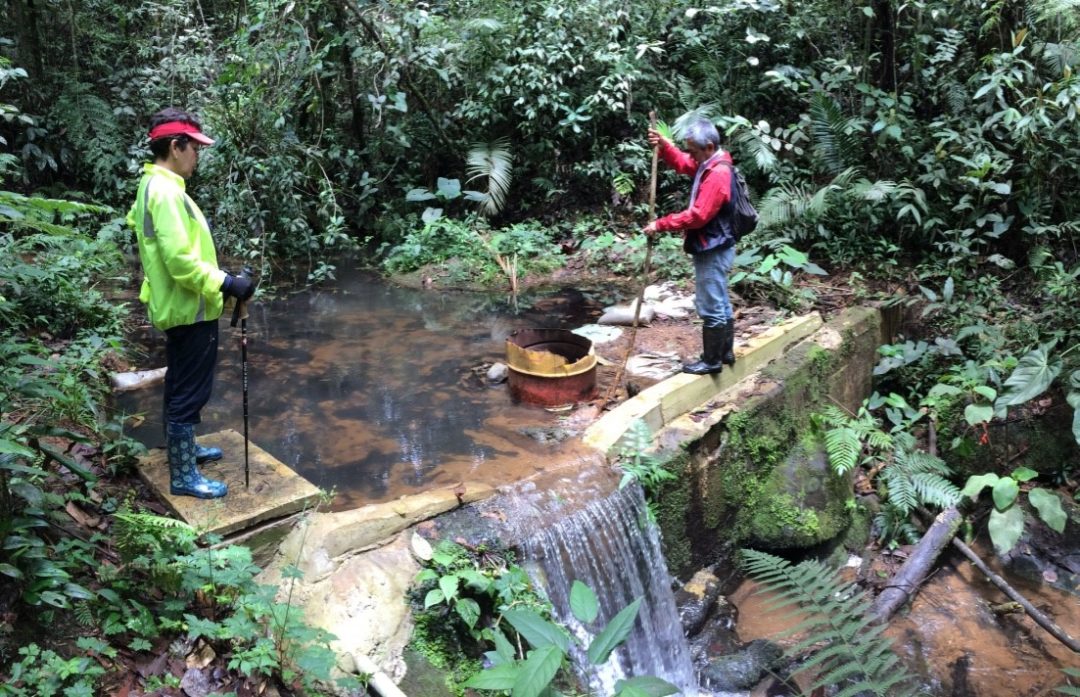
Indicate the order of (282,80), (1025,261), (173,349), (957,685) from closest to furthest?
(173,349), (957,685), (1025,261), (282,80)

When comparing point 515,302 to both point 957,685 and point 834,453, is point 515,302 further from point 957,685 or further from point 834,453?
point 957,685

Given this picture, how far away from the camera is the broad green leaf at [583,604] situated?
2814mm

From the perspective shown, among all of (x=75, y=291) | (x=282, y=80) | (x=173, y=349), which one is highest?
(x=282, y=80)

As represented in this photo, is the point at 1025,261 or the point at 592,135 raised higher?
the point at 592,135

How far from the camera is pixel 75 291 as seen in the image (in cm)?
653

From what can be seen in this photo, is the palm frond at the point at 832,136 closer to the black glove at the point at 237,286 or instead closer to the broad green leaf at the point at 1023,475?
the broad green leaf at the point at 1023,475

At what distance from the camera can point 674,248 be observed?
368 inches

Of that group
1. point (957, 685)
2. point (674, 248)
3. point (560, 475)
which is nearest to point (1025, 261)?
point (674, 248)

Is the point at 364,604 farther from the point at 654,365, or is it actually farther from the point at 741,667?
the point at 654,365

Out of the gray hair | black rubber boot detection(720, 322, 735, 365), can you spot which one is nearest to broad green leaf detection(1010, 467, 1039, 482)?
black rubber boot detection(720, 322, 735, 365)

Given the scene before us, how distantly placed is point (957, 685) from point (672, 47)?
30.9 ft

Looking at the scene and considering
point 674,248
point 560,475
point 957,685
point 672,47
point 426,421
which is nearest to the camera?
point 560,475

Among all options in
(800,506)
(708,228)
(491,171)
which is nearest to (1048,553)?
(800,506)

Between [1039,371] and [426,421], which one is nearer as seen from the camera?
[426,421]
